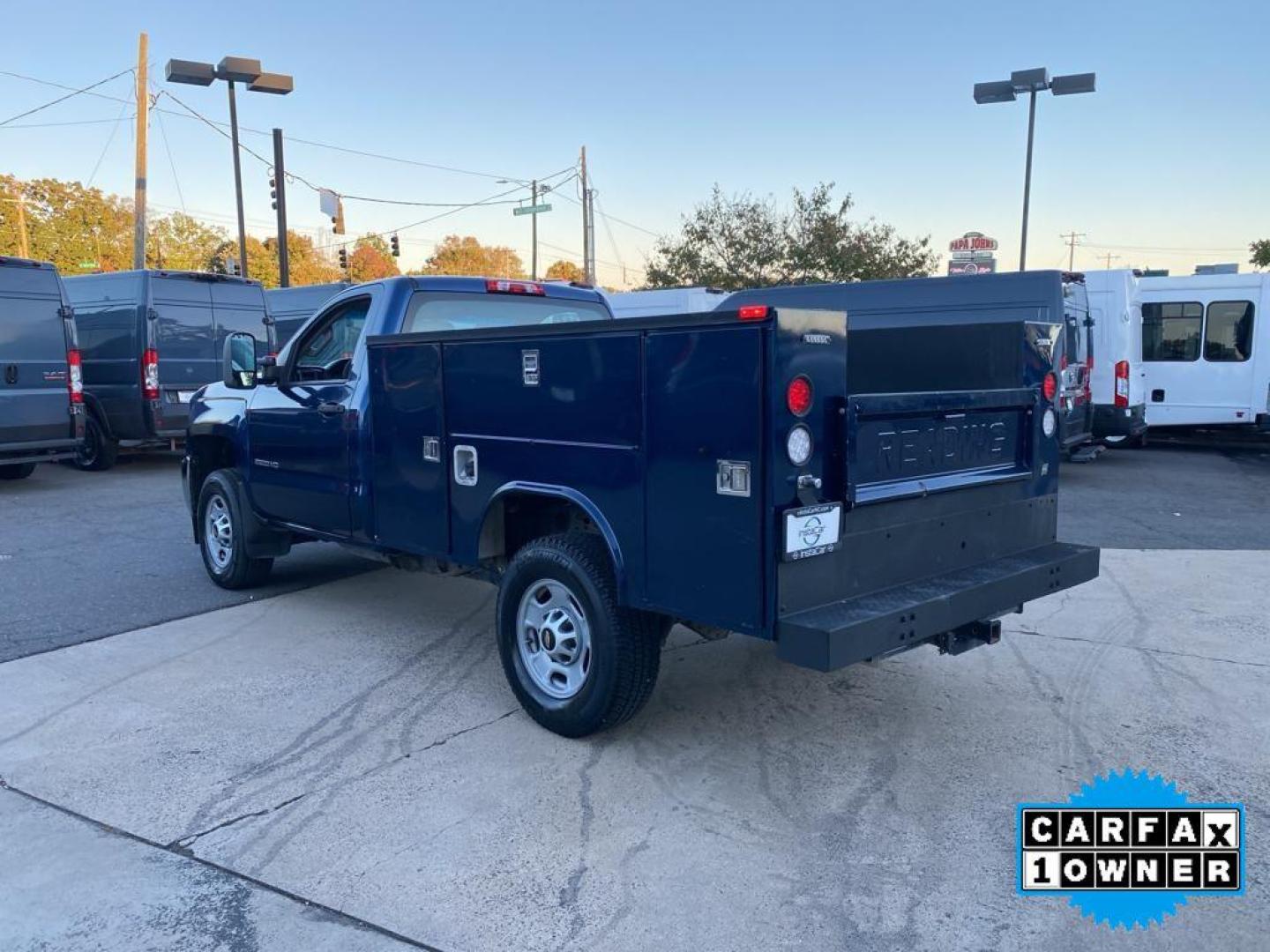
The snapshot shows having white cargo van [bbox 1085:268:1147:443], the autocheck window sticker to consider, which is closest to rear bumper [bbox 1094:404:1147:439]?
white cargo van [bbox 1085:268:1147:443]

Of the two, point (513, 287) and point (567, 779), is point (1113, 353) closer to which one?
point (513, 287)

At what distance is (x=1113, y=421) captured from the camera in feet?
47.3

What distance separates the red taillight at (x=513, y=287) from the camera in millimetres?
5902

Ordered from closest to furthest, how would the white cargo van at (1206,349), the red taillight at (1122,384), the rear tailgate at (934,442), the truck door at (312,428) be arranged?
the rear tailgate at (934,442), the truck door at (312,428), the red taillight at (1122,384), the white cargo van at (1206,349)

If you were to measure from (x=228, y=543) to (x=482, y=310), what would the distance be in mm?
2776

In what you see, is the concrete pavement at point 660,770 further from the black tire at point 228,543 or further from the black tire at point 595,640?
the black tire at point 228,543

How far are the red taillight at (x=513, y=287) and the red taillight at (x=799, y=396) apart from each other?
2945mm

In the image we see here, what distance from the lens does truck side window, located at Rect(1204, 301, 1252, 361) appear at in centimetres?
1622

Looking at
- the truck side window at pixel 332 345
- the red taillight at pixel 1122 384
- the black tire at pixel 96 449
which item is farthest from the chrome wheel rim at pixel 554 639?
the red taillight at pixel 1122 384

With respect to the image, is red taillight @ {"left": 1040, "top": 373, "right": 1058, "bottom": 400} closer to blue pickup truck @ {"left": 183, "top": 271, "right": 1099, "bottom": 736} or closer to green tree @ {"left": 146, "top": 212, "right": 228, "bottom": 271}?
blue pickup truck @ {"left": 183, "top": 271, "right": 1099, "bottom": 736}

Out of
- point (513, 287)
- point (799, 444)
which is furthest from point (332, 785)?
point (513, 287)

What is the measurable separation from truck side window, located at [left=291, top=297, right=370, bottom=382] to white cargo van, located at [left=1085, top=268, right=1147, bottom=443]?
12048mm

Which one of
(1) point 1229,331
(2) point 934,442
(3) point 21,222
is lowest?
(2) point 934,442

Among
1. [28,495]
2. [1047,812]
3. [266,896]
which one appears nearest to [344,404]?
[266,896]
